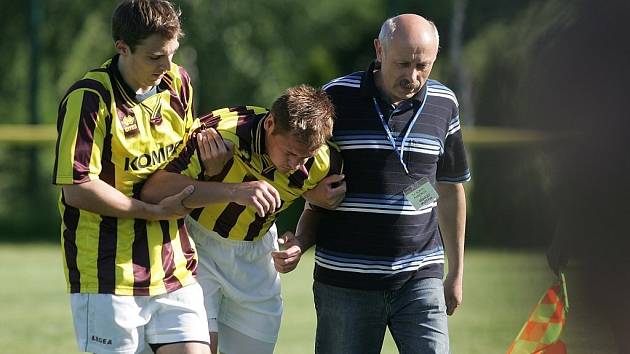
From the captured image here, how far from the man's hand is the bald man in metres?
0.19

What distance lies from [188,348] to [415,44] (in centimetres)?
122

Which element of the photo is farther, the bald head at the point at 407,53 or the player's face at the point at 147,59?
the bald head at the point at 407,53

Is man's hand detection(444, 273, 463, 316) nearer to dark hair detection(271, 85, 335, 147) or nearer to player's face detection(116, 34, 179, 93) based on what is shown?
dark hair detection(271, 85, 335, 147)

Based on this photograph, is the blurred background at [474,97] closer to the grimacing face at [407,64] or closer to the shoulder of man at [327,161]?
the grimacing face at [407,64]

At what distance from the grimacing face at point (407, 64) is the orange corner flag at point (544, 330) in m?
0.83

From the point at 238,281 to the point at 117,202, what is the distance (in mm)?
600

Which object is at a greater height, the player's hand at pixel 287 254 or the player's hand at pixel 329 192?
the player's hand at pixel 329 192

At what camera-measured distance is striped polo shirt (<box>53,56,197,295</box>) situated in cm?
350

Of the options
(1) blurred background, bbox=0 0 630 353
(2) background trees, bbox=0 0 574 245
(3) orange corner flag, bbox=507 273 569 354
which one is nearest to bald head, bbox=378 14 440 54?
(1) blurred background, bbox=0 0 630 353

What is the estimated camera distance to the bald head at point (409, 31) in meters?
3.66

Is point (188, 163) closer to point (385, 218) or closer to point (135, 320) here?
point (135, 320)

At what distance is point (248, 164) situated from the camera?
12.2ft

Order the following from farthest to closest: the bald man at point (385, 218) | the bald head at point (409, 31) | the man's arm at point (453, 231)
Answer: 1. the man's arm at point (453, 231)
2. the bald man at point (385, 218)
3. the bald head at point (409, 31)

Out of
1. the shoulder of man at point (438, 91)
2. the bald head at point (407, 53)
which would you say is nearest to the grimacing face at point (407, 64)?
the bald head at point (407, 53)
